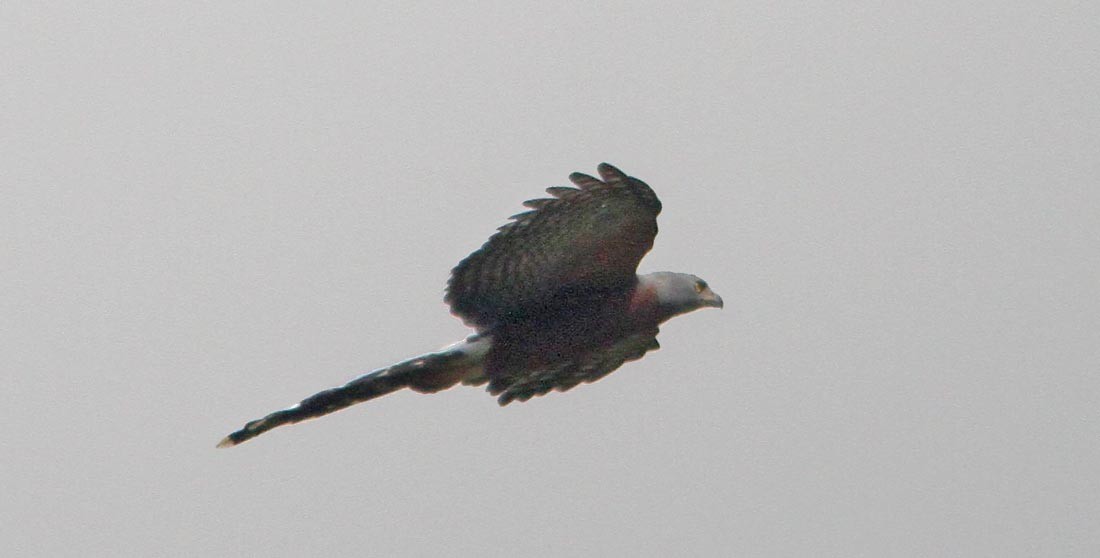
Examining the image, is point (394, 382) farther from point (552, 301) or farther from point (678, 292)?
point (678, 292)

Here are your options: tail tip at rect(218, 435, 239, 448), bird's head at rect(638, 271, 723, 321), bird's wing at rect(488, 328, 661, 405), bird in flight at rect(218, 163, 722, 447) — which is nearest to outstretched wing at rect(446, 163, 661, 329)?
bird in flight at rect(218, 163, 722, 447)

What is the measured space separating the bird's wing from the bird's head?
21cm

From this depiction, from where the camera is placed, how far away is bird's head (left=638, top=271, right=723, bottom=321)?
25.2 feet

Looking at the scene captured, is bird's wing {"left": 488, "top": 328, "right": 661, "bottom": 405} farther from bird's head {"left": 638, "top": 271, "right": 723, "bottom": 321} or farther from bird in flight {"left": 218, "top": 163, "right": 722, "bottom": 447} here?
bird's head {"left": 638, "top": 271, "right": 723, "bottom": 321}

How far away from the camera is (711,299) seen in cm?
778

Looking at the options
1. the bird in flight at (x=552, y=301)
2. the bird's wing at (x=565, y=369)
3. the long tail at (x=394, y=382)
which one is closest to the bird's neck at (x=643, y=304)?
the bird in flight at (x=552, y=301)

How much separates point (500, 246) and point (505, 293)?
36 centimetres

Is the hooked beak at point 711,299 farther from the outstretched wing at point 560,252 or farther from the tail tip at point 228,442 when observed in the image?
the tail tip at point 228,442

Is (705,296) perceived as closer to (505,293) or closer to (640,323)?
(640,323)

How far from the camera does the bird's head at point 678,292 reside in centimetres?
768

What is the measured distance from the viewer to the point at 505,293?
7.44m

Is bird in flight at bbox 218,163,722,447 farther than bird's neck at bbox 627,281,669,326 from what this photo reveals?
No

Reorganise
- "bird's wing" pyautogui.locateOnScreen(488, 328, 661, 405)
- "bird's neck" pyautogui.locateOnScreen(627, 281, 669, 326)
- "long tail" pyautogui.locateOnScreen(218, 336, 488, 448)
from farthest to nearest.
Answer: "bird's wing" pyautogui.locateOnScreen(488, 328, 661, 405), "bird's neck" pyautogui.locateOnScreen(627, 281, 669, 326), "long tail" pyautogui.locateOnScreen(218, 336, 488, 448)

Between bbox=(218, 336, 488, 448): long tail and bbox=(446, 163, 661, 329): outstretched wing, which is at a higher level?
bbox=(446, 163, 661, 329): outstretched wing
